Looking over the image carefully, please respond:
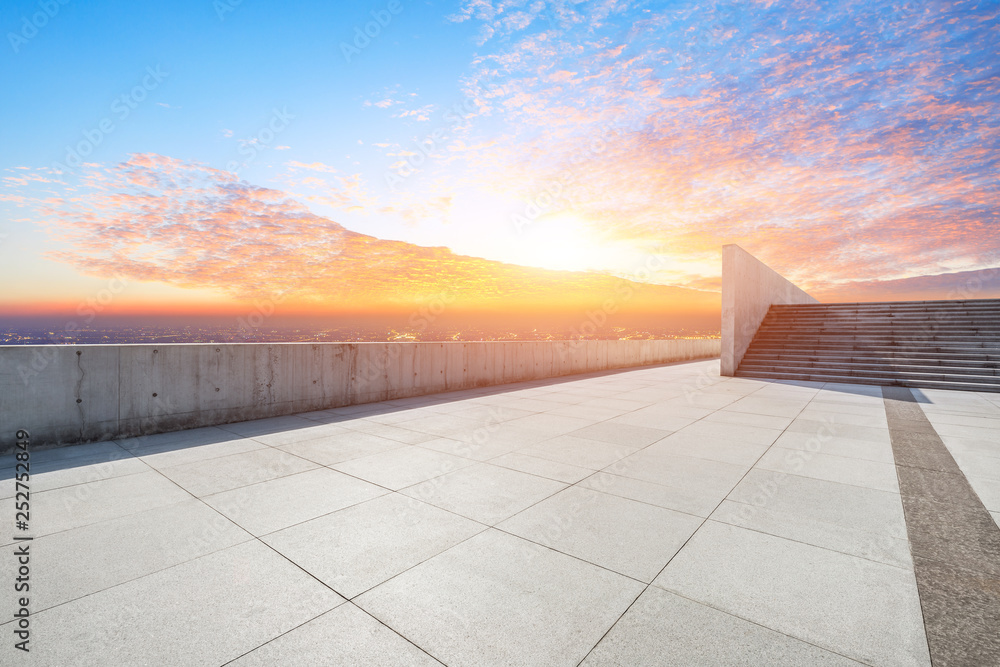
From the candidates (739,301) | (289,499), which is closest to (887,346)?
(739,301)

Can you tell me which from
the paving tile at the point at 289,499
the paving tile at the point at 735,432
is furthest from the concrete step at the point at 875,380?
the paving tile at the point at 289,499

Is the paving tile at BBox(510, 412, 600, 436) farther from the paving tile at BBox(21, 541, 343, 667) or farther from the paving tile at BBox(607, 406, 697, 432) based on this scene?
the paving tile at BBox(21, 541, 343, 667)

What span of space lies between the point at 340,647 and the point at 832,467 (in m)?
5.66

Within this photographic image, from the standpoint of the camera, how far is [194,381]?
7.21 metres

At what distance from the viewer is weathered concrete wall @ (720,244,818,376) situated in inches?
579

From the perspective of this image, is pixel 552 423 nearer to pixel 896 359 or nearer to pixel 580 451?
pixel 580 451

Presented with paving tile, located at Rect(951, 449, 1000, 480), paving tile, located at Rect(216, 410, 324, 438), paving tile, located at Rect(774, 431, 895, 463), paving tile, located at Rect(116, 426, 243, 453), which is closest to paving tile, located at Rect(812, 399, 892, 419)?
paving tile, located at Rect(774, 431, 895, 463)

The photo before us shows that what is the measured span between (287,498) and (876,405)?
1149 cm

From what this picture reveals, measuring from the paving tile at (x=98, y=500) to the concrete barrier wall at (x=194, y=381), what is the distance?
7.51 ft

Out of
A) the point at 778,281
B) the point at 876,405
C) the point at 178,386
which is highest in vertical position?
the point at 778,281

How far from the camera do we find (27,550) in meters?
3.18

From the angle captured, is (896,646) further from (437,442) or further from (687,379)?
(687,379)

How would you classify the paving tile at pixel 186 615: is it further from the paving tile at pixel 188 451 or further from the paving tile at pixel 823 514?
the paving tile at pixel 823 514

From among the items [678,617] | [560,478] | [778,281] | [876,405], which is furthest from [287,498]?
[778,281]
